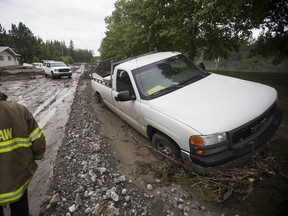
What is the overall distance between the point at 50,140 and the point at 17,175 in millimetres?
3288

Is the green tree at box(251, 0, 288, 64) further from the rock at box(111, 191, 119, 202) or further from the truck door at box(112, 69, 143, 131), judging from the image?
the rock at box(111, 191, 119, 202)

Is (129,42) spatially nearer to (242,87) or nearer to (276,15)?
(276,15)

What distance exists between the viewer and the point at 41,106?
823cm

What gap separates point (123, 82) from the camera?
13.8ft

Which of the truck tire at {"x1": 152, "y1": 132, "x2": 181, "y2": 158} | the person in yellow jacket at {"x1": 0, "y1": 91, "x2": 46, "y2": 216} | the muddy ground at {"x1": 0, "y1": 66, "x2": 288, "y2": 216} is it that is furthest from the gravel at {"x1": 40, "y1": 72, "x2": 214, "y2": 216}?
the person in yellow jacket at {"x1": 0, "y1": 91, "x2": 46, "y2": 216}

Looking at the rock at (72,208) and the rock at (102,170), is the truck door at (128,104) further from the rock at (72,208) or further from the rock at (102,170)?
the rock at (72,208)

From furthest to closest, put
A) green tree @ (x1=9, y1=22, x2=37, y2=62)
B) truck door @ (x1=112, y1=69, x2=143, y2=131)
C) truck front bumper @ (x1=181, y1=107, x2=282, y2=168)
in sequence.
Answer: green tree @ (x1=9, y1=22, x2=37, y2=62)
truck door @ (x1=112, y1=69, x2=143, y2=131)
truck front bumper @ (x1=181, y1=107, x2=282, y2=168)

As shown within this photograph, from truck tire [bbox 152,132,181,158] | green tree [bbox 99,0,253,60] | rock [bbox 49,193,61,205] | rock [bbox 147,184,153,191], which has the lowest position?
rock [bbox 49,193,61,205]

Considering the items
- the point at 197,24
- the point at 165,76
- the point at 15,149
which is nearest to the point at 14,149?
the point at 15,149

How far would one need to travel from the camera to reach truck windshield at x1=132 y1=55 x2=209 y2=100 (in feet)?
11.4

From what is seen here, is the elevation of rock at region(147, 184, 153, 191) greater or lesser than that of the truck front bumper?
lesser

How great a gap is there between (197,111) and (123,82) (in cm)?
216

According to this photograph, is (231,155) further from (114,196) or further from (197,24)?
(197,24)

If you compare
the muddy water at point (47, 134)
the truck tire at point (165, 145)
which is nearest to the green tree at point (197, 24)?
the truck tire at point (165, 145)
